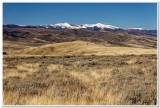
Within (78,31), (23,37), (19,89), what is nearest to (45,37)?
(23,37)

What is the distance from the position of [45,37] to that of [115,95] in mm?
73581

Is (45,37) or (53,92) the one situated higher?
(53,92)

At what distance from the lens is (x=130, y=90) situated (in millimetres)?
3932

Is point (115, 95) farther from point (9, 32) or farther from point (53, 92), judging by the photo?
point (9, 32)

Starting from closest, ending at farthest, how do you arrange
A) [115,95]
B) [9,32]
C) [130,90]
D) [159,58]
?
1. [159,58]
2. [115,95]
3. [130,90]
4. [9,32]

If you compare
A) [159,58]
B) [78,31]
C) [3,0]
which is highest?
[3,0]

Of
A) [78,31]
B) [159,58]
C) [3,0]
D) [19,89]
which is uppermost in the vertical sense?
[3,0]

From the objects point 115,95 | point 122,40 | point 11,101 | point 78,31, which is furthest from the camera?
point 78,31

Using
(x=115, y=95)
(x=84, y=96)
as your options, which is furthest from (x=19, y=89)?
(x=115, y=95)

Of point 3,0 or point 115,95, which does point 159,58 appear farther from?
point 3,0

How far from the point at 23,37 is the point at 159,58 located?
7264 centimetres

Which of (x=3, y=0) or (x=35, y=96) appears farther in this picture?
(x=35, y=96)

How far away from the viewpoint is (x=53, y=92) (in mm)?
3826

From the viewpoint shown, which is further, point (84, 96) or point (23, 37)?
point (23, 37)
